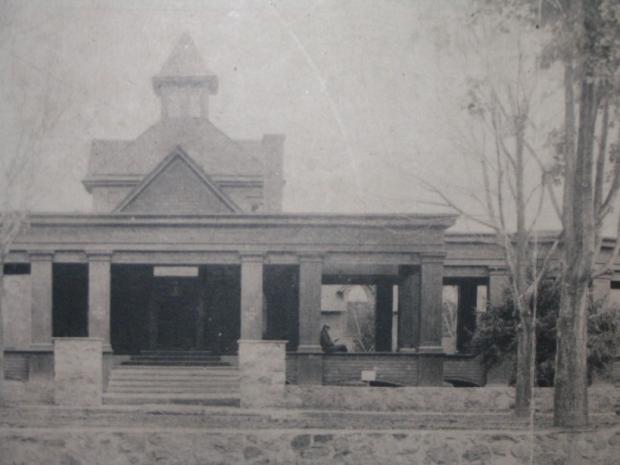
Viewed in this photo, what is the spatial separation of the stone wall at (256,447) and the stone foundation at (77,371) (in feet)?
5.66

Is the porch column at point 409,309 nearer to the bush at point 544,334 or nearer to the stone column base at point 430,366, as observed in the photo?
the stone column base at point 430,366

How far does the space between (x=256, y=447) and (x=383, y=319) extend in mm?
10160

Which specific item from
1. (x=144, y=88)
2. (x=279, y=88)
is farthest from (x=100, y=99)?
(x=279, y=88)

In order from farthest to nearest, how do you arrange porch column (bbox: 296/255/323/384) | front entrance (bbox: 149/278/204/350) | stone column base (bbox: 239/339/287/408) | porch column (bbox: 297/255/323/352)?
porch column (bbox: 296/255/323/384) → porch column (bbox: 297/255/323/352) → front entrance (bbox: 149/278/204/350) → stone column base (bbox: 239/339/287/408)

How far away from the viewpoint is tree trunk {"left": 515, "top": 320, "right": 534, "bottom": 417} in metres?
9.12

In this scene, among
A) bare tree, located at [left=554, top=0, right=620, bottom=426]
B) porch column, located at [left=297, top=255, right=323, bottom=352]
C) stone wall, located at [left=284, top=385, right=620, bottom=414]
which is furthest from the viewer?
porch column, located at [left=297, top=255, right=323, bottom=352]

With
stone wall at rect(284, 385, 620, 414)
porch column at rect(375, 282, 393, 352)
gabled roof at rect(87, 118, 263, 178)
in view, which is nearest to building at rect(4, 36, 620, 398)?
stone wall at rect(284, 385, 620, 414)

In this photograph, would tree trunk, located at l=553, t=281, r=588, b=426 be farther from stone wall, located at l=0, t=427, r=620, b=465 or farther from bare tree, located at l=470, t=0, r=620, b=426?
stone wall, located at l=0, t=427, r=620, b=465

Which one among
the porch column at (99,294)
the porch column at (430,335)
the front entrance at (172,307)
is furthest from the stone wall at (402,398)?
the porch column at (99,294)

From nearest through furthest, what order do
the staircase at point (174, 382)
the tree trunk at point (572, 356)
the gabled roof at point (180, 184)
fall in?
1. the tree trunk at point (572, 356)
2. the staircase at point (174, 382)
3. the gabled roof at point (180, 184)

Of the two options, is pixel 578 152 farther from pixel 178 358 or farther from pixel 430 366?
pixel 178 358

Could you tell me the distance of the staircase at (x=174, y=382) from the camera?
977 cm

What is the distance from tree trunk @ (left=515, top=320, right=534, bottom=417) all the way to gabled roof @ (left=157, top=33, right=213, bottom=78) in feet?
17.2

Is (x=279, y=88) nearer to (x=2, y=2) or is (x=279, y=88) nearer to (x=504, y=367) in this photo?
(x=2, y=2)
